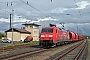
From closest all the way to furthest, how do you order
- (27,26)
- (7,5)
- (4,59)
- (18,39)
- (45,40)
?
(4,59), (45,40), (7,5), (18,39), (27,26)

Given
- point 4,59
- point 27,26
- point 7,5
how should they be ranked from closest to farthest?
point 4,59
point 7,5
point 27,26

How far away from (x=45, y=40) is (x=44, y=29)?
1.97 metres

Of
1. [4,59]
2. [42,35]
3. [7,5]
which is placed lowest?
[4,59]

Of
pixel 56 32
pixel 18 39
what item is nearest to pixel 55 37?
pixel 56 32

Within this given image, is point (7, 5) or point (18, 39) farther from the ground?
point (7, 5)

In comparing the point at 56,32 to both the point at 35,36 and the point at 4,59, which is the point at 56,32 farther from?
the point at 35,36

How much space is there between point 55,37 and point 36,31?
208 ft

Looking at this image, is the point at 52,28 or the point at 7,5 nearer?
the point at 52,28

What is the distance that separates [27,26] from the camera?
9325cm

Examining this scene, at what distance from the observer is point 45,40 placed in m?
30.4

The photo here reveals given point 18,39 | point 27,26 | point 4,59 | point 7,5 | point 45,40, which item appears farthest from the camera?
point 27,26

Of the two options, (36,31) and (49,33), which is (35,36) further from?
(49,33)

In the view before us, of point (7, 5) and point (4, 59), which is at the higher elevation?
point (7, 5)

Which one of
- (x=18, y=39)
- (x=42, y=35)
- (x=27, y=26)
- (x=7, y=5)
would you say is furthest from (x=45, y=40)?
(x=27, y=26)
